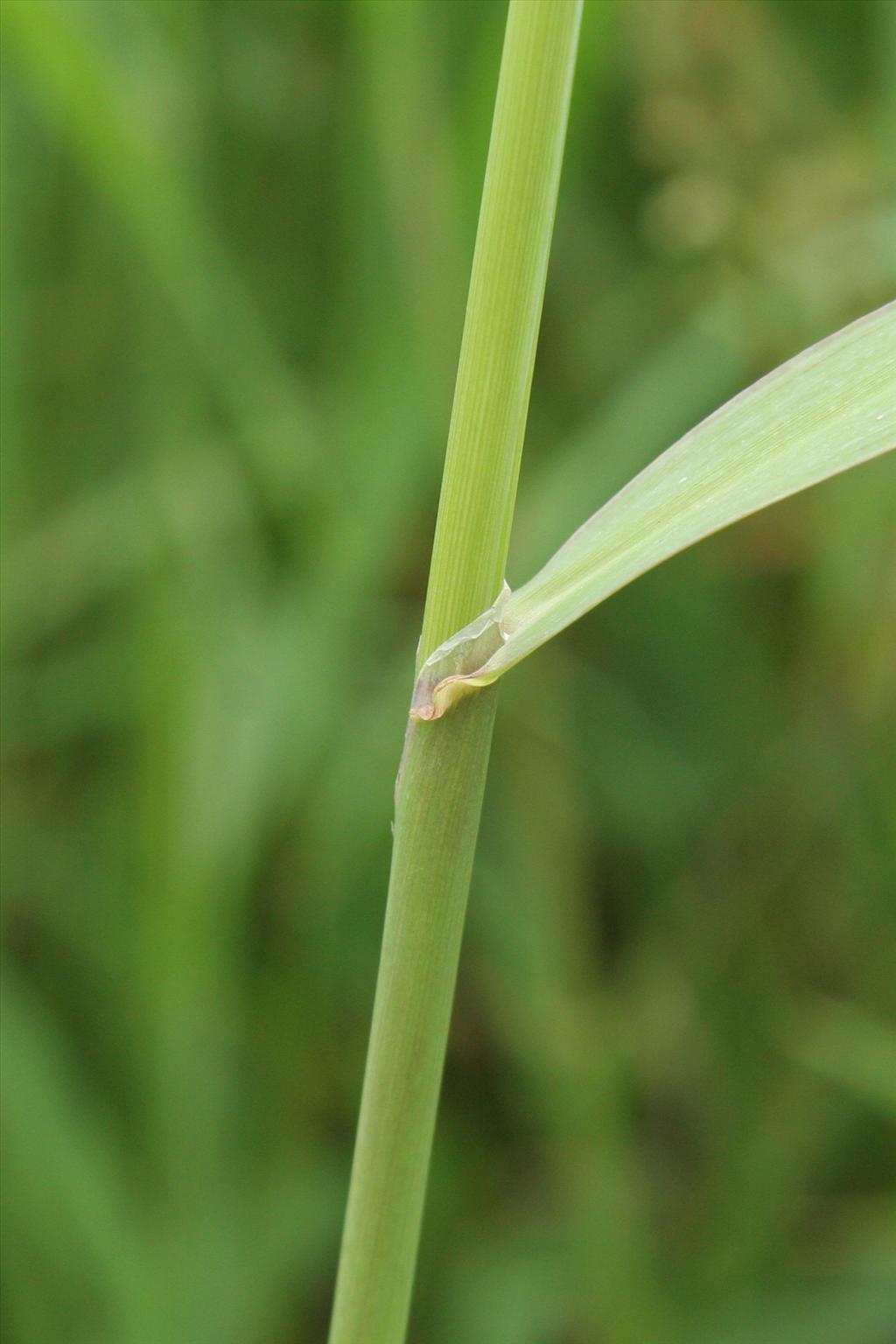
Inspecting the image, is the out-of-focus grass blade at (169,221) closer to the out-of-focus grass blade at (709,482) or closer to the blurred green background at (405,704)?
the blurred green background at (405,704)

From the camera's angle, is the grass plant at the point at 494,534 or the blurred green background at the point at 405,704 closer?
the grass plant at the point at 494,534

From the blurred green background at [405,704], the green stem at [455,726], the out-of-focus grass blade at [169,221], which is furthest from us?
the blurred green background at [405,704]

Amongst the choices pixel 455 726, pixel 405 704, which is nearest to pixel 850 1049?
pixel 405 704

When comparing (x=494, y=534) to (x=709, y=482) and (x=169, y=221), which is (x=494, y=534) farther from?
(x=169, y=221)

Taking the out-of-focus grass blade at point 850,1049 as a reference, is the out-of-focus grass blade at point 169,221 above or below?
above

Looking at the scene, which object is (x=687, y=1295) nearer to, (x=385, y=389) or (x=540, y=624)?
(x=385, y=389)

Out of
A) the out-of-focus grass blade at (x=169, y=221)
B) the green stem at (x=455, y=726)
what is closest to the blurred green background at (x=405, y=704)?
the out-of-focus grass blade at (x=169, y=221)
